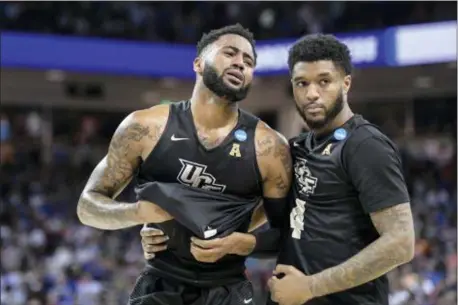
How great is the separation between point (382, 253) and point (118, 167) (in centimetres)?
113

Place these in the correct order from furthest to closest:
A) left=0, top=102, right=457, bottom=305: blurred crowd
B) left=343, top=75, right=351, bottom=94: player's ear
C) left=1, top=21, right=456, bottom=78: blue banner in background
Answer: left=1, top=21, right=456, bottom=78: blue banner in background → left=0, top=102, right=457, bottom=305: blurred crowd → left=343, top=75, right=351, bottom=94: player's ear

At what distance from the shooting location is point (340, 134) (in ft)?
8.96

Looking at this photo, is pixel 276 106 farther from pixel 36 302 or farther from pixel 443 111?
pixel 36 302

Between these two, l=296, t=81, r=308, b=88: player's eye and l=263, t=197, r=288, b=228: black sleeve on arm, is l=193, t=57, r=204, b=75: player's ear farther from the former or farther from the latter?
l=263, t=197, r=288, b=228: black sleeve on arm

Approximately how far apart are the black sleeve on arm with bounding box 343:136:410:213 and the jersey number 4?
27 cm

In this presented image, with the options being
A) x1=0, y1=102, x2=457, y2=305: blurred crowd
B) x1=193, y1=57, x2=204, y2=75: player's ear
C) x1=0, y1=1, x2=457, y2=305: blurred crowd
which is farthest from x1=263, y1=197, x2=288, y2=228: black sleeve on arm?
x1=0, y1=1, x2=457, y2=305: blurred crowd

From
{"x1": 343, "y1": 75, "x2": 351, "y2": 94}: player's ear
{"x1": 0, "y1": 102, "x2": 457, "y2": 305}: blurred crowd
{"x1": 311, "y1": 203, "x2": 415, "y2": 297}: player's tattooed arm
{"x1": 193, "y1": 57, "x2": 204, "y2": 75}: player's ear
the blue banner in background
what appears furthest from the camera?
the blue banner in background

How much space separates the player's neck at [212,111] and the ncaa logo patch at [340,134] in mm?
517

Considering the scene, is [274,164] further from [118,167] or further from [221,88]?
[118,167]

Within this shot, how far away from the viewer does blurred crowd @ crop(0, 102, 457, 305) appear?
8797 mm

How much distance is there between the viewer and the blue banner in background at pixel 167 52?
38.9ft

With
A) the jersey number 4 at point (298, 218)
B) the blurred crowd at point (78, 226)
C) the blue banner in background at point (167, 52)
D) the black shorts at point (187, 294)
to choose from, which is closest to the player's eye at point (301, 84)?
the jersey number 4 at point (298, 218)

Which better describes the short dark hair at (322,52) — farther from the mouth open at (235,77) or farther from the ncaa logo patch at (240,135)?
the ncaa logo patch at (240,135)

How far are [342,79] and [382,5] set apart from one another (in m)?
11.2
